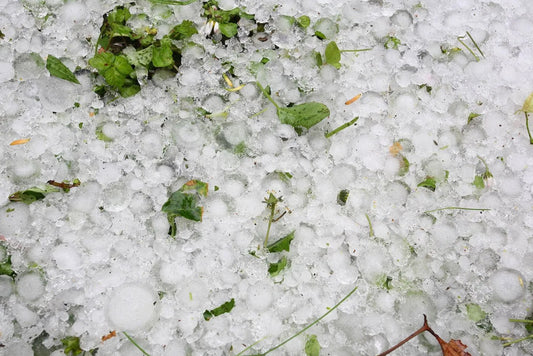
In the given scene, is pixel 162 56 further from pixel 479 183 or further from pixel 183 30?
pixel 479 183

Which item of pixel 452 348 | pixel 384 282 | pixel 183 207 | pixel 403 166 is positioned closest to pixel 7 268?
pixel 183 207

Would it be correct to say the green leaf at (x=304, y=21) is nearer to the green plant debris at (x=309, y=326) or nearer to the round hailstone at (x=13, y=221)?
the green plant debris at (x=309, y=326)

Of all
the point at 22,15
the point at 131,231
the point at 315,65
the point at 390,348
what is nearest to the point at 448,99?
the point at 315,65

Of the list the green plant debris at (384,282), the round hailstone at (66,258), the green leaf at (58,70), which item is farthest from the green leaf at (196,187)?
the green plant debris at (384,282)

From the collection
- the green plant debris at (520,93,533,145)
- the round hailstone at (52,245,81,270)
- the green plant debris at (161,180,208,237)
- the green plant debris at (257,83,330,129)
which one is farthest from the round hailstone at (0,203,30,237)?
the green plant debris at (520,93,533,145)

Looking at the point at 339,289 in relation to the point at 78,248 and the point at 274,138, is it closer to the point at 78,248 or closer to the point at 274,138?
the point at 274,138

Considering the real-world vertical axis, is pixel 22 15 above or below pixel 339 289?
above

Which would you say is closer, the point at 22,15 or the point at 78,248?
the point at 78,248
